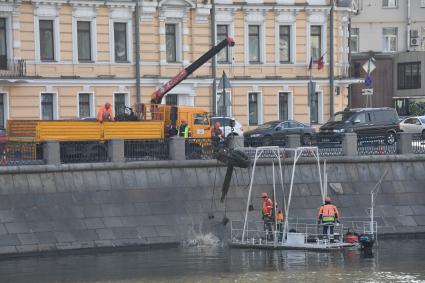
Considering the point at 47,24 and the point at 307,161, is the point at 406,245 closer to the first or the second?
the point at 307,161

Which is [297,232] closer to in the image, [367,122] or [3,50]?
[367,122]

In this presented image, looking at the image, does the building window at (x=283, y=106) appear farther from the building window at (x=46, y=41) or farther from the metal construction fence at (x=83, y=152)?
the metal construction fence at (x=83, y=152)

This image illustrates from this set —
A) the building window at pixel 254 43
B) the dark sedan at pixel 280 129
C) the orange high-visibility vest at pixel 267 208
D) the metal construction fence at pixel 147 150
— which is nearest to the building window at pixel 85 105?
the dark sedan at pixel 280 129

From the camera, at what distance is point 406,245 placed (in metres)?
41.6

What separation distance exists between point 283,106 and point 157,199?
63.1 feet

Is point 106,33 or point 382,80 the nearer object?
point 106,33

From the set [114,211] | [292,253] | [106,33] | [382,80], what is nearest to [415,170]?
[292,253]

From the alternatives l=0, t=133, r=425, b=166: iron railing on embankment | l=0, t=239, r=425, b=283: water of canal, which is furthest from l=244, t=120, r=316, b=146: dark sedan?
l=0, t=239, r=425, b=283: water of canal

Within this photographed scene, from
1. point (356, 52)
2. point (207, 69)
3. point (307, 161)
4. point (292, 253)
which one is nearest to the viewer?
point (292, 253)

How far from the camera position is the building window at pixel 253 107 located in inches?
2311

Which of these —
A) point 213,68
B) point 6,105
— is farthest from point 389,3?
point 6,105

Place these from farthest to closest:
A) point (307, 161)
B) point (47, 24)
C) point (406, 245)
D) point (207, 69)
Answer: point (207, 69), point (47, 24), point (307, 161), point (406, 245)

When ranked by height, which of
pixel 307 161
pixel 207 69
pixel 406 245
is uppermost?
pixel 207 69

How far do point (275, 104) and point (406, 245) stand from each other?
1863cm
